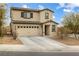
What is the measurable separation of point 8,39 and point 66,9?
0.98 m

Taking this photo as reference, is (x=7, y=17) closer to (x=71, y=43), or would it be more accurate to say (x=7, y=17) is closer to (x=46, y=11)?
(x=46, y=11)

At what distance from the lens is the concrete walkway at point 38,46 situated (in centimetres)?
505

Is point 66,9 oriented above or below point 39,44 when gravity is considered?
above

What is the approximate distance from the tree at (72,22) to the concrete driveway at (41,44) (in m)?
0.27

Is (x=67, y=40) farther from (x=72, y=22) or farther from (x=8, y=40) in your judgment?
(x=8, y=40)

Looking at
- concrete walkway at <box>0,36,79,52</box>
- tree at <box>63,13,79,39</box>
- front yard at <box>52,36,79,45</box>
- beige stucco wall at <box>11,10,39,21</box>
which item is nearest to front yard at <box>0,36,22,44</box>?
concrete walkway at <box>0,36,79,52</box>

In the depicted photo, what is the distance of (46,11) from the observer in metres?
5.12

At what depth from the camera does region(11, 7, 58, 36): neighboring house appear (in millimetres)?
5125

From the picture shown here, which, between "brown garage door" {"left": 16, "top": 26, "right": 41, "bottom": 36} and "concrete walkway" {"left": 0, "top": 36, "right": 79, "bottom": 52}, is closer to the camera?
"concrete walkway" {"left": 0, "top": 36, "right": 79, "bottom": 52}

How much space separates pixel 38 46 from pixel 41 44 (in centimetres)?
6

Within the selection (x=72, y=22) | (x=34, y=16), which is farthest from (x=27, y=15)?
(x=72, y=22)

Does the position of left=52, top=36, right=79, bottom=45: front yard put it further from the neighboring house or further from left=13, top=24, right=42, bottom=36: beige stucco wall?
left=13, top=24, right=42, bottom=36: beige stucco wall

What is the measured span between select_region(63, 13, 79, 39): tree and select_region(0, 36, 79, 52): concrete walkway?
0.86 feet

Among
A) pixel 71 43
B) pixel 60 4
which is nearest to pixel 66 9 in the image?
pixel 60 4
